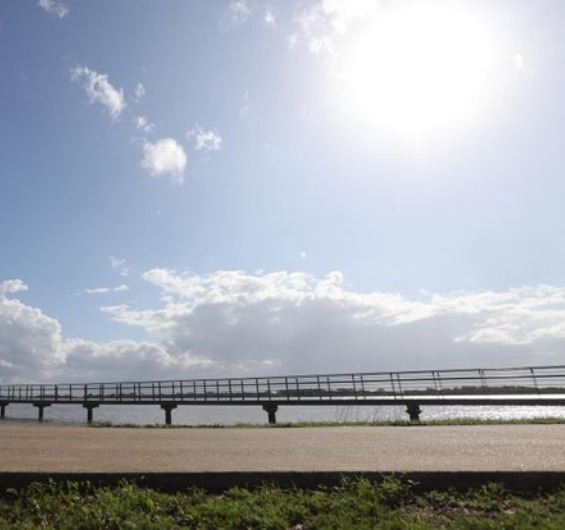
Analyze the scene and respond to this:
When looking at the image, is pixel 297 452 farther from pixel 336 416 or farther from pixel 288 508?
pixel 336 416

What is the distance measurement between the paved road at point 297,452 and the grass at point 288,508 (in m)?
0.55

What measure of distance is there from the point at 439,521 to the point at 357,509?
718 millimetres

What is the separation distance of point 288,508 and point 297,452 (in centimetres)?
266

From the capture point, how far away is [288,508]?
474cm

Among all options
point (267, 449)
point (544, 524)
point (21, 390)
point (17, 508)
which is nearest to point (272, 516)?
point (544, 524)

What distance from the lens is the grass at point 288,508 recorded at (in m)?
4.39

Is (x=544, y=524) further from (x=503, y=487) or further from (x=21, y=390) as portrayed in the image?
→ (x=21, y=390)

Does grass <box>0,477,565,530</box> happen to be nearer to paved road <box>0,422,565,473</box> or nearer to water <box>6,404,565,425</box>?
paved road <box>0,422,565,473</box>

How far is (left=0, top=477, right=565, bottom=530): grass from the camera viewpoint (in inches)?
173

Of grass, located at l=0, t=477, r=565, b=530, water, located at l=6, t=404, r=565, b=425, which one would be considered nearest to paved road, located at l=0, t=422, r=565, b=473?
grass, located at l=0, t=477, r=565, b=530

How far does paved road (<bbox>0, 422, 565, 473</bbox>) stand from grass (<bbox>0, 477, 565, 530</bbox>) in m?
0.55

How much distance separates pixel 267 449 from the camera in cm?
778

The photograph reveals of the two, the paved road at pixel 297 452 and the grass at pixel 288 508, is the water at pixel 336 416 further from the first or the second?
the grass at pixel 288 508

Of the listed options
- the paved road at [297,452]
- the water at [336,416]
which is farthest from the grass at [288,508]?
the water at [336,416]
